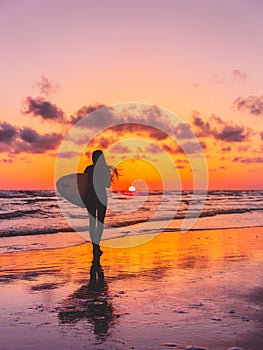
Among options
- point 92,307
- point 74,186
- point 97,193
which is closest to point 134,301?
point 92,307

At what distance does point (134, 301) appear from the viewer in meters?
6.30

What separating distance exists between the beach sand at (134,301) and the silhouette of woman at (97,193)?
0.65m

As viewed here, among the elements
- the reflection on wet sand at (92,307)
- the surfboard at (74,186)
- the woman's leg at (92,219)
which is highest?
the surfboard at (74,186)

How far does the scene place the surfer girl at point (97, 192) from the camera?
11.0 m

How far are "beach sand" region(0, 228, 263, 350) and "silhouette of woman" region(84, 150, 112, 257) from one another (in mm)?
645

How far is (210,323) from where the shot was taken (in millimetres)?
5172

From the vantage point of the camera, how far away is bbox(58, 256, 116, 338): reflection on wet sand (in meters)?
5.27

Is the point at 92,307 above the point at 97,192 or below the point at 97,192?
below

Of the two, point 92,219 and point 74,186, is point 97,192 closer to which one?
point 92,219

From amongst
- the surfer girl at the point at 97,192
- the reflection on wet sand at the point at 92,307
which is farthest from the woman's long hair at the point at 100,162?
the reflection on wet sand at the point at 92,307

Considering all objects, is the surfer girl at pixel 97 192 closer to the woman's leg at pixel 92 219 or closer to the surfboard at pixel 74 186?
the woman's leg at pixel 92 219

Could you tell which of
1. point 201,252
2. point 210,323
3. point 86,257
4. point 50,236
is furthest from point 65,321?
point 50,236

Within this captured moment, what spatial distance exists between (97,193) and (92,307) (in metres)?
5.16

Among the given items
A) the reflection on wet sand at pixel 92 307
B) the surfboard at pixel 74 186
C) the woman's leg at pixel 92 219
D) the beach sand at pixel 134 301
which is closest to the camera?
the beach sand at pixel 134 301
